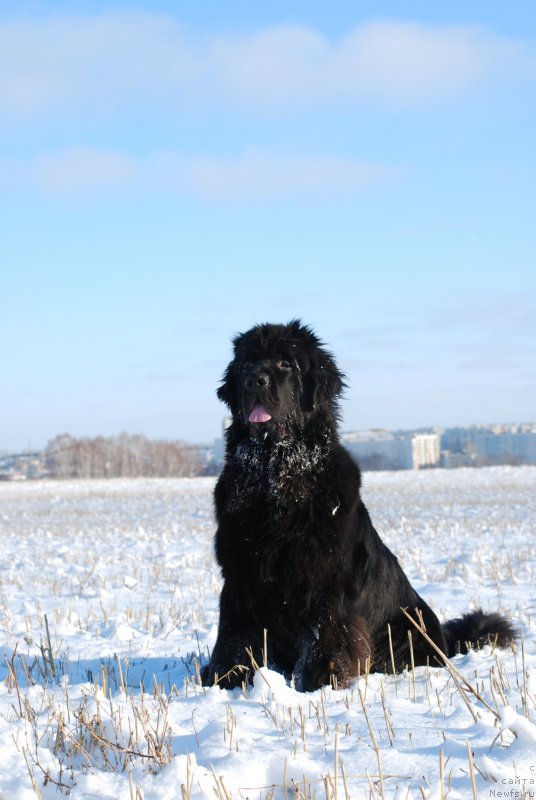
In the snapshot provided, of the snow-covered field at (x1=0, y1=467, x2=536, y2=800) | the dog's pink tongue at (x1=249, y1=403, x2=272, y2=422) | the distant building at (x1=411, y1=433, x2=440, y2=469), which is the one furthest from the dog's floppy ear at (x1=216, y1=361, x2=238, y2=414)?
the distant building at (x1=411, y1=433, x2=440, y2=469)

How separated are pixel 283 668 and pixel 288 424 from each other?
1384mm

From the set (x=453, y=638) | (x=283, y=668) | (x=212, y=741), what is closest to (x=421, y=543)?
(x=453, y=638)

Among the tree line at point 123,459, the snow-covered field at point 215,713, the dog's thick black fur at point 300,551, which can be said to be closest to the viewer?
the snow-covered field at point 215,713

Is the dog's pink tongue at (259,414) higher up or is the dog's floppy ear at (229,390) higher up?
the dog's floppy ear at (229,390)

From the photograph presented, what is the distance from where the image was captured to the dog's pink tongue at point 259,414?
436 centimetres

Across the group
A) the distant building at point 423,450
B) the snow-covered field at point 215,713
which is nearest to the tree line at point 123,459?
the distant building at point 423,450

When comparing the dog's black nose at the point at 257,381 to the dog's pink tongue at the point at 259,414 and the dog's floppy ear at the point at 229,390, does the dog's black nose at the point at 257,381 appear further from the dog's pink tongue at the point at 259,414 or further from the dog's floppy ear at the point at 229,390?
the dog's floppy ear at the point at 229,390

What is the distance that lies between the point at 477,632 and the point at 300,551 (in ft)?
4.54

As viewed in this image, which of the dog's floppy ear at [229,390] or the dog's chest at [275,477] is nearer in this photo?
the dog's chest at [275,477]

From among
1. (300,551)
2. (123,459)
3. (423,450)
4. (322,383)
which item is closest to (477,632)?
(300,551)

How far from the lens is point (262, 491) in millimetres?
4309

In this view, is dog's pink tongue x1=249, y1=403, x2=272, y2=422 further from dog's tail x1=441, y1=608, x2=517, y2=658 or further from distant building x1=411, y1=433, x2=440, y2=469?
distant building x1=411, y1=433, x2=440, y2=469

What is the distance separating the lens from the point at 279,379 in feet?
14.7

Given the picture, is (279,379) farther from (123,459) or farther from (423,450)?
(423,450)
